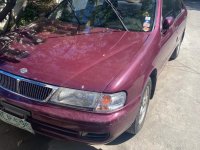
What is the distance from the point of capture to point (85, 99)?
9.66 ft

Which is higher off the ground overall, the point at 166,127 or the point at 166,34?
the point at 166,34

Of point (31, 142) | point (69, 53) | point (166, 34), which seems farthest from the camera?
point (166, 34)

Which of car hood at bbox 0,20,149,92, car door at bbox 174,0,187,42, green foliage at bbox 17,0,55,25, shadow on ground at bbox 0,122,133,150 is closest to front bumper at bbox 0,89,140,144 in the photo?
car hood at bbox 0,20,149,92

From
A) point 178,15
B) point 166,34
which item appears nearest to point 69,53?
point 166,34

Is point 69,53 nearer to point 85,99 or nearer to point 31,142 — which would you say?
point 85,99

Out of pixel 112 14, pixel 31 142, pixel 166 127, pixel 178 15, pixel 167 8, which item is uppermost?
pixel 112 14

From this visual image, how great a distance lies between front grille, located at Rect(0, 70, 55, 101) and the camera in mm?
3010

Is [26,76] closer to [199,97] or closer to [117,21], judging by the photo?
[117,21]

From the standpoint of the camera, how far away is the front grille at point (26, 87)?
301 cm

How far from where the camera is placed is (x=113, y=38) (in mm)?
3822

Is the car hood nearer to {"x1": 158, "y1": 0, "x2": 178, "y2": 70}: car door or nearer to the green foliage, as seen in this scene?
{"x1": 158, "y1": 0, "x2": 178, "y2": 70}: car door

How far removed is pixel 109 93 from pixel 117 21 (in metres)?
1.48

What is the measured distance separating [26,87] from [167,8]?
2.69 metres

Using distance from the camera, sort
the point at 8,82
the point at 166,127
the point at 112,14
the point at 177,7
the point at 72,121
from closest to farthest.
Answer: the point at 72,121
the point at 8,82
the point at 166,127
the point at 112,14
the point at 177,7
